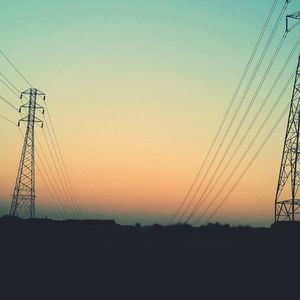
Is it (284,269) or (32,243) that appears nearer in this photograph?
(284,269)

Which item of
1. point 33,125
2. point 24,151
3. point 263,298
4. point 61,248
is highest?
point 33,125

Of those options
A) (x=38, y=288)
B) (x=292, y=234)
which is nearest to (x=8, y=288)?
(x=38, y=288)

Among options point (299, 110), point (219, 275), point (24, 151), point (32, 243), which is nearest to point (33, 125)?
point (24, 151)

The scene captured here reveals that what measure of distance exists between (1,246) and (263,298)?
13.5m

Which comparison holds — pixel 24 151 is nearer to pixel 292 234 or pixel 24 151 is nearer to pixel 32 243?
pixel 32 243

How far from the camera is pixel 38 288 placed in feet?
56.3

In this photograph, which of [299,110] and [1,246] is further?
[299,110]

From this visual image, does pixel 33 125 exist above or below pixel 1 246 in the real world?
above

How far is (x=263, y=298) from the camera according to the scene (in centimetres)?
1719

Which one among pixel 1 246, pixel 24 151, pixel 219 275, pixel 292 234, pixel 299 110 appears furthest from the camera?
pixel 24 151

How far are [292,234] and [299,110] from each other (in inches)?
441

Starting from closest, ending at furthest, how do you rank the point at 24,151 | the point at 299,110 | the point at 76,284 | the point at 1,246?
the point at 76,284 → the point at 1,246 → the point at 299,110 → the point at 24,151

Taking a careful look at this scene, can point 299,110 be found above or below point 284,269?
above

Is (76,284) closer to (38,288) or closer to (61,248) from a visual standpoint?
(38,288)
